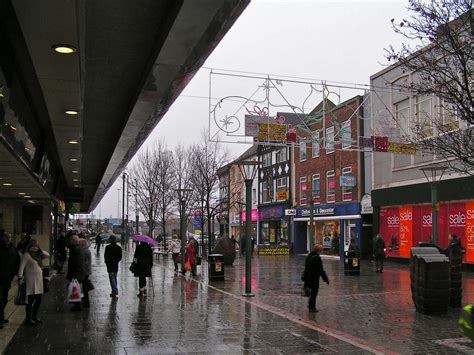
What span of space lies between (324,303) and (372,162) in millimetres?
20426

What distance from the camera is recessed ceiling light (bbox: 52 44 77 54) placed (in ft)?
19.2

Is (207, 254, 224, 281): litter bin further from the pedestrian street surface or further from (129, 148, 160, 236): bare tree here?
(129, 148, 160, 236): bare tree

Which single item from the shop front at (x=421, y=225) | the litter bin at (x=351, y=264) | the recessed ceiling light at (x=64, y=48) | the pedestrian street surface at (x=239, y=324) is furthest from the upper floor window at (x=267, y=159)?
the recessed ceiling light at (x=64, y=48)

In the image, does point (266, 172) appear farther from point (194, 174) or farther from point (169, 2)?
point (169, 2)

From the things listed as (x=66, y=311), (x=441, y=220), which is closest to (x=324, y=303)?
(x=66, y=311)

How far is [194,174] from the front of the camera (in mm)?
37438

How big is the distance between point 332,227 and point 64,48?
34221 millimetres

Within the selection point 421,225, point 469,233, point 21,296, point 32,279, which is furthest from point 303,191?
point 32,279

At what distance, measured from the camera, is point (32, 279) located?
998 centimetres

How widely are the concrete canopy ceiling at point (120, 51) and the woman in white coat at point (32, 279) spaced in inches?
102

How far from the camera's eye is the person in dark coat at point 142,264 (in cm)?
1467

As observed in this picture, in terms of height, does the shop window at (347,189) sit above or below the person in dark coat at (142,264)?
above

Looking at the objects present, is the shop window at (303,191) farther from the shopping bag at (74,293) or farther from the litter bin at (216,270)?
the shopping bag at (74,293)

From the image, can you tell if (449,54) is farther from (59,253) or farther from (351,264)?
(59,253)
